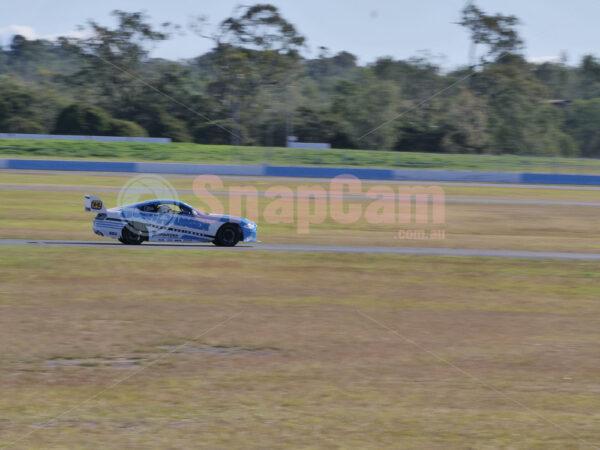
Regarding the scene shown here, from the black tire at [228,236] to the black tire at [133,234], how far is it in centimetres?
166

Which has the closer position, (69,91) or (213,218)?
(213,218)

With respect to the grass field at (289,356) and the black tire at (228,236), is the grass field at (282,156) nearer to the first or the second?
the black tire at (228,236)

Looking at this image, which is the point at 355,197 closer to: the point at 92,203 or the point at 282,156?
the point at 282,156

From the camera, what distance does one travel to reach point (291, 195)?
2945 centimetres

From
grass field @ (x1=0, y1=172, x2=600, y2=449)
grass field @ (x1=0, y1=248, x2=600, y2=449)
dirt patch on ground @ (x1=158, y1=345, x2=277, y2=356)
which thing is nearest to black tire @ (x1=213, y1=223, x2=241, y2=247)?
grass field @ (x1=0, y1=172, x2=600, y2=449)

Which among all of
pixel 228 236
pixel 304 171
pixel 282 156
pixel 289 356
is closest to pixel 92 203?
pixel 228 236

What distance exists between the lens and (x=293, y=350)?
851 centimetres

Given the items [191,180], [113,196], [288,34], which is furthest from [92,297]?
[288,34]

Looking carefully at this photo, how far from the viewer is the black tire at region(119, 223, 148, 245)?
1526 cm

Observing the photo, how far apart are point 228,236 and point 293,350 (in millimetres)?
7693

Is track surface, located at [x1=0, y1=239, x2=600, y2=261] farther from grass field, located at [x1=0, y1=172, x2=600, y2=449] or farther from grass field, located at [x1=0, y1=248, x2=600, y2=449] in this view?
grass field, located at [x1=0, y1=248, x2=600, y2=449]

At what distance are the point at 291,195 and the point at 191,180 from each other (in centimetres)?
897

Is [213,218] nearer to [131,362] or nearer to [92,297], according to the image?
[92,297]

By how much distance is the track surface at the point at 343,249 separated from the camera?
51.1 ft
